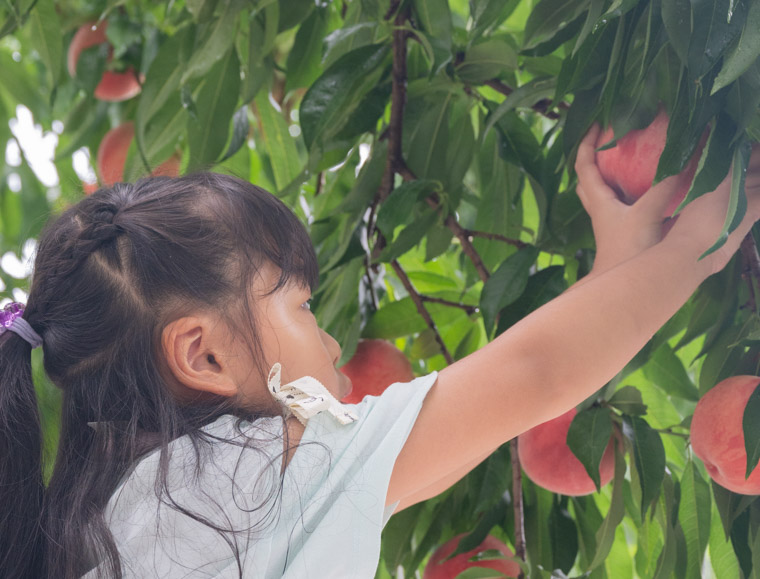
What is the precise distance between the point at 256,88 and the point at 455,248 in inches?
15.6

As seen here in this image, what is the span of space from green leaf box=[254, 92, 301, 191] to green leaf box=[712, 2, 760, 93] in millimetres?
709

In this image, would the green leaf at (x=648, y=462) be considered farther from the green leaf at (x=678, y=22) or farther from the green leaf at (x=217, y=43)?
the green leaf at (x=217, y=43)

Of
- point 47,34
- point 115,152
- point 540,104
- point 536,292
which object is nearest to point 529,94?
point 540,104

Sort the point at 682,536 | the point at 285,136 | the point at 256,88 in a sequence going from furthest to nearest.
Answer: the point at 285,136, the point at 256,88, the point at 682,536

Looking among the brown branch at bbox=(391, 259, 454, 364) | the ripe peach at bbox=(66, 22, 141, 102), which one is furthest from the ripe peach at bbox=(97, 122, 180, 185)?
the brown branch at bbox=(391, 259, 454, 364)

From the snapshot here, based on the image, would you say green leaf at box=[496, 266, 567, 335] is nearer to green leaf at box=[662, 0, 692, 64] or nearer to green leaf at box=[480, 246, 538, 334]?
green leaf at box=[480, 246, 538, 334]

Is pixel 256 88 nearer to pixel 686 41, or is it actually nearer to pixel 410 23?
pixel 410 23

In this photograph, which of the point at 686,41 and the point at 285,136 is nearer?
the point at 686,41

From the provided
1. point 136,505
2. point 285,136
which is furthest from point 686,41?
point 285,136

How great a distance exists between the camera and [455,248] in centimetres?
129

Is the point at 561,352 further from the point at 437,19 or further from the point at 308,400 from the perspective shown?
the point at 437,19

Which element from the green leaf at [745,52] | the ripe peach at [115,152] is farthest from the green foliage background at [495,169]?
the ripe peach at [115,152]

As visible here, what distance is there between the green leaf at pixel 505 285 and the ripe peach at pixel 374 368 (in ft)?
0.56

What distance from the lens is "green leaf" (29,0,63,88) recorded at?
109 centimetres
